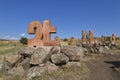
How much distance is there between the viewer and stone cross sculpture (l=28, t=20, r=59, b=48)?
16.0 m

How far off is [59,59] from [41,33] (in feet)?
12.6

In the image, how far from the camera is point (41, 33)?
16.1 meters

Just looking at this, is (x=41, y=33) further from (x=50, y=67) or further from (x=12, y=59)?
(x=50, y=67)

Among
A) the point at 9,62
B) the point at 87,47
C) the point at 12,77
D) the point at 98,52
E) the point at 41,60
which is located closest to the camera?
the point at 12,77

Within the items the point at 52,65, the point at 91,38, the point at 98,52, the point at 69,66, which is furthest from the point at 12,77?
the point at 91,38

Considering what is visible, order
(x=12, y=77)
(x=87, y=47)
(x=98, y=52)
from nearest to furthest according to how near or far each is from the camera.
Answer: (x=12, y=77), (x=98, y=52), (x=87, y=47)

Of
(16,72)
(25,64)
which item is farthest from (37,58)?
(16,72)

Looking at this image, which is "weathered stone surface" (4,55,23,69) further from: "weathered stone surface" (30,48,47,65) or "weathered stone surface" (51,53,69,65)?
"weathered stone surface" (51,53,69,65)

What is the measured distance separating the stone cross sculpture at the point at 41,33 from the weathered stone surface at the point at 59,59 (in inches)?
112

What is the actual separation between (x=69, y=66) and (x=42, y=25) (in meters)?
4.70

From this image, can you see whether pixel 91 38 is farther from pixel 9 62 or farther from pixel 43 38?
pixel 9 62

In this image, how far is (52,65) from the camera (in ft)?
41.5

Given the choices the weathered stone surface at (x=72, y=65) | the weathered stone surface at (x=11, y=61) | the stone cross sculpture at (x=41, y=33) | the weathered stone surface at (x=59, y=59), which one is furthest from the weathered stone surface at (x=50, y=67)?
the stone cross sculpture at (x=41, y=33)

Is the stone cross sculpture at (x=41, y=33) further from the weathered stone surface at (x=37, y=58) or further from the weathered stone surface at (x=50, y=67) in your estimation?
the weathered stone surface at (x=50, y=67)
